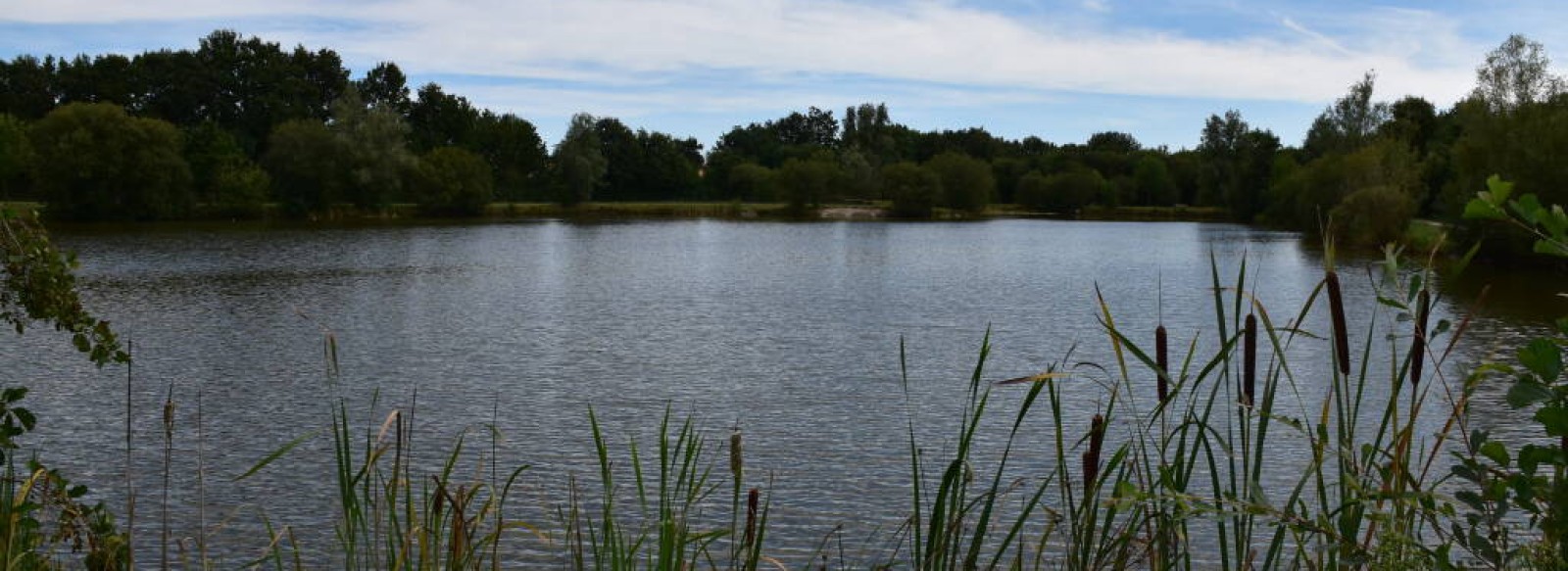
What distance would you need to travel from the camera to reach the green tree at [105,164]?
62938mm

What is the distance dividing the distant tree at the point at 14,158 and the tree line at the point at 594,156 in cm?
16

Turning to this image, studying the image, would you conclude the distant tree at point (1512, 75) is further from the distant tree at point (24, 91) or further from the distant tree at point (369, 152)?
the distant tree at point (24, 91)

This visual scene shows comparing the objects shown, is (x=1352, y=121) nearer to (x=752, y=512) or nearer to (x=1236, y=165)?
(x=1236, y=165)

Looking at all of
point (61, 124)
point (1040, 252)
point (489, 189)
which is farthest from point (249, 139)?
point (1040, 252)

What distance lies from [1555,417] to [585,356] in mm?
17848

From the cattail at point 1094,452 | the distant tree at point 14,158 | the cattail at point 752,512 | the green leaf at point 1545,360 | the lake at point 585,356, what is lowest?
the lake at point 585,356

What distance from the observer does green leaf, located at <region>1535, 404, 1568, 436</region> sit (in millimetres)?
2428

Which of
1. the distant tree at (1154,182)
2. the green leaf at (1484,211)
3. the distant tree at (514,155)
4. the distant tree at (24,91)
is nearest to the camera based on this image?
the green leaf at (1484,211)

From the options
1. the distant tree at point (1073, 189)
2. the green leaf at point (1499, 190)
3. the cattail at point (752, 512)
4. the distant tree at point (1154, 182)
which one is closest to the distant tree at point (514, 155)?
the distant tree at point (1073, 189)

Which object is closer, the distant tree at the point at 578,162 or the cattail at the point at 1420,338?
the cattail at the point at 1420,338

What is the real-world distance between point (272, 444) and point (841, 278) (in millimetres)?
25165

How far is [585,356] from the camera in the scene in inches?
773

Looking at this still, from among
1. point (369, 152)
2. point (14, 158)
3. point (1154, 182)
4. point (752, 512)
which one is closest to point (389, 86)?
point (369, 152)

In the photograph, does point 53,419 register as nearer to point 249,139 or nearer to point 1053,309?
point 1053,309
